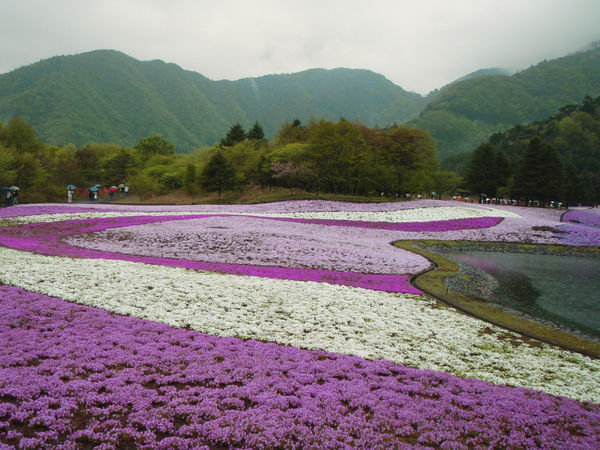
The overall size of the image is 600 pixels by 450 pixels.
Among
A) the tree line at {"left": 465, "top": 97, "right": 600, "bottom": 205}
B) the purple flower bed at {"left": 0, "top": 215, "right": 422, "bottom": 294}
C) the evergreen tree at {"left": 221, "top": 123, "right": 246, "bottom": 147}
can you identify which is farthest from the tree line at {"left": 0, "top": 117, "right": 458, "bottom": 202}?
the purple flower bed at {"left": 0, "top": 215, "right": 422, "bottom": 294}

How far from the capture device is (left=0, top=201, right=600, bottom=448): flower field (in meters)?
7.11

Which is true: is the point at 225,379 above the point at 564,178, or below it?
below

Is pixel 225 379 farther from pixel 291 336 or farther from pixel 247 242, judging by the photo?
pixel 247 242

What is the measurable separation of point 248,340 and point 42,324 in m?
6.66

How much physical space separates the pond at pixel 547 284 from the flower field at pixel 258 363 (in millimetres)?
4433

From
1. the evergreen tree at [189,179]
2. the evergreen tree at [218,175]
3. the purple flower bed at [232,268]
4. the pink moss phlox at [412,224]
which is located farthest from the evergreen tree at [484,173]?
the purple flower bed at [232,268]

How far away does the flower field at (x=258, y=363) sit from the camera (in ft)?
23.3

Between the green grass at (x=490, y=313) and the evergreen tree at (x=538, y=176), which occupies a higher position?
the evergreen tree at (x=538, y=176)

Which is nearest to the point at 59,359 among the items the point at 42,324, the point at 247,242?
the point at 42,324

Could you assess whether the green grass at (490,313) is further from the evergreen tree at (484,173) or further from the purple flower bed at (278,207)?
the evergreen tree at (484,173)

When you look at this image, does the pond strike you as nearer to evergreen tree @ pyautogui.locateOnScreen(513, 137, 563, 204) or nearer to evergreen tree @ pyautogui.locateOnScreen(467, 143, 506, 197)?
evergreen tree @ pyautogui.locateOnScreen(513, 137, 563, 204)

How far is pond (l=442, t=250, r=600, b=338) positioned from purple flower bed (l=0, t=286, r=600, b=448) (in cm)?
929

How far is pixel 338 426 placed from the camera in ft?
23.9

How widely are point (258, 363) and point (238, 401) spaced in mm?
2084
